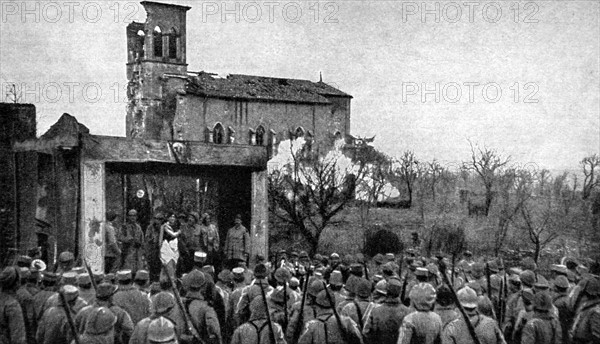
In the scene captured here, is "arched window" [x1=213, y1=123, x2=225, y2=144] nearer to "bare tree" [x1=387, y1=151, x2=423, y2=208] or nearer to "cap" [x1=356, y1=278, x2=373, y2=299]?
"bare tree" [x1=387, y1=151, x2=423, y2=208]

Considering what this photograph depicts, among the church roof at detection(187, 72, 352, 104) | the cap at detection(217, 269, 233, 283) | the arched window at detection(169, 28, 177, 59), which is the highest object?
the arched window at detection(169, 28, 177, 59)

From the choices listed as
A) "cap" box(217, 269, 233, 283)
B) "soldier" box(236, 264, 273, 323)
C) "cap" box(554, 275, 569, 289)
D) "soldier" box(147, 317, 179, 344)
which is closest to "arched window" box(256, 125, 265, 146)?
"cap" box(217, 269, 233, 283)

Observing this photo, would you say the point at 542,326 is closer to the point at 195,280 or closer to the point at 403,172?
the point at 195,280

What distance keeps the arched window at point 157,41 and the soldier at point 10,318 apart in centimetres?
3083

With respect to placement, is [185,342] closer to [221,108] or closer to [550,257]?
[550,257]

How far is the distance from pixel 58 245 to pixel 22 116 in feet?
9.19

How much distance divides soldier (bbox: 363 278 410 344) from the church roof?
30522 mm

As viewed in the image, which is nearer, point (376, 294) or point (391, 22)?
point (376, 294)

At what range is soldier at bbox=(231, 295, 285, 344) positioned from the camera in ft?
22.2

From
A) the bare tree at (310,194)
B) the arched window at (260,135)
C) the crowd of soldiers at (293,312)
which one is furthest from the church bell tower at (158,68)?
the crowd of soldiers at (293,312)

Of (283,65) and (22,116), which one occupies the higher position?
(283,65)

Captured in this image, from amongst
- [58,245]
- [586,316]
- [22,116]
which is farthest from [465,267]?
[22,116]

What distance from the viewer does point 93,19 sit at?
47.9ft

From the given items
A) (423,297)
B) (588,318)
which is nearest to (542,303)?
(588,318)
